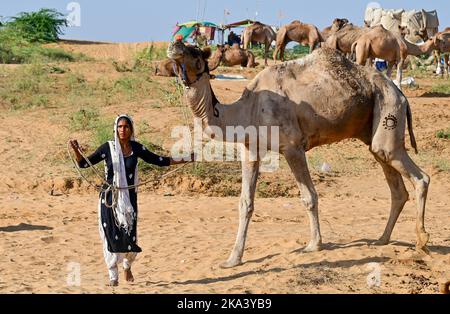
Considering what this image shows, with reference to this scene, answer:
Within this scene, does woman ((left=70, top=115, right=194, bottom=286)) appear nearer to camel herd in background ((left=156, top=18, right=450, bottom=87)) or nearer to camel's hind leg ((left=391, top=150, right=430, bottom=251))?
camel's hind leg ((left=391, top=150, right=430, bottom=251))

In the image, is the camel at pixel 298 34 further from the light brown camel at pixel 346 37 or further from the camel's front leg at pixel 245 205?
the camel's front leg at pixel 245 205

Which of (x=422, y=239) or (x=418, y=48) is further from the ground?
(x=418, y=48)

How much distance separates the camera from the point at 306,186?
7.95 metres

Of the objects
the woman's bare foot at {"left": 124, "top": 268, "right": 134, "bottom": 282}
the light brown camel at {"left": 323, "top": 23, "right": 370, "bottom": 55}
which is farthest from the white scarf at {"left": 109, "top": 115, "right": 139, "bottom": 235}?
the light brown camel at {"left": 323, "top": 23, "right": 370, "bottom": 55}

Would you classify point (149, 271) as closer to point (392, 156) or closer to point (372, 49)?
point (392, 156)

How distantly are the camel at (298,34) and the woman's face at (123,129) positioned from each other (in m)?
20.1

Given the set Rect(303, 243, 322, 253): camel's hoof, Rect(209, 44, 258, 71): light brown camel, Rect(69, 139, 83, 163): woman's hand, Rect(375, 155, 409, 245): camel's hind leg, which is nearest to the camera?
Rect(69, 139, 83, 163): woman's hand

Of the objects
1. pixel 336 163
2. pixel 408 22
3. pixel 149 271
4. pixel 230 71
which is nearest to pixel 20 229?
pixel 149 271

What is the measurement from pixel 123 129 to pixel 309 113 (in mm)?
1812

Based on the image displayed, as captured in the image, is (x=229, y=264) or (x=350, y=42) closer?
(x=229, y=264)

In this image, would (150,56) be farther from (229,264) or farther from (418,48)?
(229,264)

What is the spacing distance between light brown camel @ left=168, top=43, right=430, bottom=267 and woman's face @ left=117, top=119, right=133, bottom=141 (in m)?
0.72

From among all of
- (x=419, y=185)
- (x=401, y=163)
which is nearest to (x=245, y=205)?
(x=401, y=163)

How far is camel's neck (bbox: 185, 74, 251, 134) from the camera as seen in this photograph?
7629 mm
